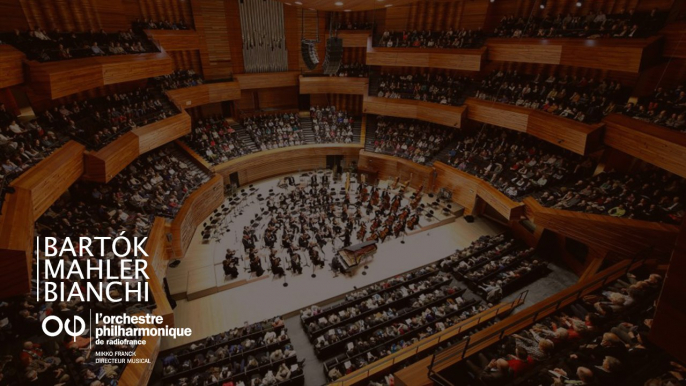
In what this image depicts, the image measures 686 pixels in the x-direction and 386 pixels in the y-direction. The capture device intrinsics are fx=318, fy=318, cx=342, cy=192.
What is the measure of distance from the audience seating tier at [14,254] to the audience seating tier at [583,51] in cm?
1551

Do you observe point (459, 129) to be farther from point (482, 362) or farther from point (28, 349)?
point (28, 349)

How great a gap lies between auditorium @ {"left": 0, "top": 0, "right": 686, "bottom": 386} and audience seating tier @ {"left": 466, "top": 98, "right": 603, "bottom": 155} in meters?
0.12

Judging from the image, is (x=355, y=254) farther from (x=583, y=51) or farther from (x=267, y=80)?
(x=267, y=80)


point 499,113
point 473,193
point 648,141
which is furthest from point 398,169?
point 648,141

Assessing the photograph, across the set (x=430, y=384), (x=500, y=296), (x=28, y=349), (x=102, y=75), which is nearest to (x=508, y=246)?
(x=500, y=296)

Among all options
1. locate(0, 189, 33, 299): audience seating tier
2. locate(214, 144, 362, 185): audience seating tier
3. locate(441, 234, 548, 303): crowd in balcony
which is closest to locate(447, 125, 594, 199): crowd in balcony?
locate(441, 234, 548, 303): crowd in balcony

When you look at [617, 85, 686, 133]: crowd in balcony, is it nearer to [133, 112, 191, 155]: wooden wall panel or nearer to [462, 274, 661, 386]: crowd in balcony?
[462, 274, 661, 386]: crowd in balcony

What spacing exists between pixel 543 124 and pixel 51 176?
15.1 meters

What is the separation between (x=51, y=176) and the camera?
7.42 meters

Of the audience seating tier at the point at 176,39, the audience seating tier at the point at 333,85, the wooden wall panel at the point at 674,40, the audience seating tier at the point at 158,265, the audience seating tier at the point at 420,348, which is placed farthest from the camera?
the audience seating tier at the point at 333,85

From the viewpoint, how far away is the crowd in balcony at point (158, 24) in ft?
44.7

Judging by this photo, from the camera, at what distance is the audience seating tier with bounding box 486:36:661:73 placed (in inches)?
379

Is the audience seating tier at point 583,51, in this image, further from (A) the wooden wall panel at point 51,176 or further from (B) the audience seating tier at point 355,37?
(A) the wooden wall panel at point 51,176

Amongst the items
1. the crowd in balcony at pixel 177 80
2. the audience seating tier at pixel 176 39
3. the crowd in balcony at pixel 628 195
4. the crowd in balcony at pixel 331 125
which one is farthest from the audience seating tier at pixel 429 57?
the crowd in balcony at pixel 177 80
